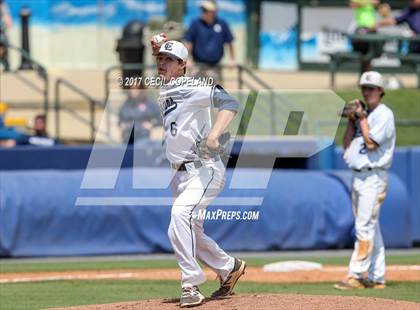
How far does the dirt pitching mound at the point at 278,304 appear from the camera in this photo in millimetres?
8977

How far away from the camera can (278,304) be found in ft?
29.7

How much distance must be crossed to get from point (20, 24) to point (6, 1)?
2.86 feet

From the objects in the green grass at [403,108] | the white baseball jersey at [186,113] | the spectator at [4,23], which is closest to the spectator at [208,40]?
the green grass at [403,108]

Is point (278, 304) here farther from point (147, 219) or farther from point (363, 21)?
point (363, 21)

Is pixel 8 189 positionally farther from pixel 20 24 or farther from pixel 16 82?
pixel 20 24

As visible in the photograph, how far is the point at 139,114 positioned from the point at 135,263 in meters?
4.37

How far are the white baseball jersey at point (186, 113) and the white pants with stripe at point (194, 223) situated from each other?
0.54 feet

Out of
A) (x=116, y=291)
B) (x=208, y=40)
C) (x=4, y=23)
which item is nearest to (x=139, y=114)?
(x=208, y=40)

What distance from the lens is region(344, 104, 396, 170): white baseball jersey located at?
1215 centimetres

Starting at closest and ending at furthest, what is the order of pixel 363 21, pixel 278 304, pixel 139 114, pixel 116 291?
1. pixel 278 304
2. pixel 116 291
3. pixel 139 114
4. pixel 363 21

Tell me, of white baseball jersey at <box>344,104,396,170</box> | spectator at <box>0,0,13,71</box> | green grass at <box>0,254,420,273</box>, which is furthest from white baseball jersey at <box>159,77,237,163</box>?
spectator at <box>0,0,13,71</box>

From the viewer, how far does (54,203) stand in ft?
51.4

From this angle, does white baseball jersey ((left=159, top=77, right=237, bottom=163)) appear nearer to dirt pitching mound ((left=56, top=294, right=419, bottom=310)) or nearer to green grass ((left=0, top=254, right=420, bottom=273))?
dirt pitching mound ((left=56, top=294, right=419, bottom=310))

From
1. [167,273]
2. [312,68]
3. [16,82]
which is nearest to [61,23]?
[16,82]
